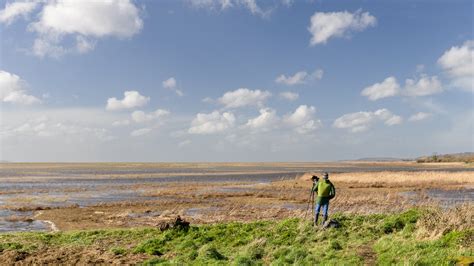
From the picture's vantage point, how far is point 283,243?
1625cm

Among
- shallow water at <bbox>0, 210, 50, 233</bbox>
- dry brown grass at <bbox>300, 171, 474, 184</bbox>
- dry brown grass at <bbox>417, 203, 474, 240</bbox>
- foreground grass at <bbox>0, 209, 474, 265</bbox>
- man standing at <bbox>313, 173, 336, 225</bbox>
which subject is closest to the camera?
foreground grass at <bbox>0, 209, 474, 265</bbox>

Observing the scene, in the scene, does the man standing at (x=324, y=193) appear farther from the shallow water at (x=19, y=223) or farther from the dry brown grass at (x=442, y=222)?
the shallow water at (x=19, y=223)

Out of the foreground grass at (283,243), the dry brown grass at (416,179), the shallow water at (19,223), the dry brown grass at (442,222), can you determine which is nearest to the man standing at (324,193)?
the foreground grass at (283,243)

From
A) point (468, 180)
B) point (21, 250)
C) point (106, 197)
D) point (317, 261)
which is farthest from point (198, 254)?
point (468, 180)

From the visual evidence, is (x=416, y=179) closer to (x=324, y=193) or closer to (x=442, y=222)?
(x=324, y=193)

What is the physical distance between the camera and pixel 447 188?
4900 centimetres

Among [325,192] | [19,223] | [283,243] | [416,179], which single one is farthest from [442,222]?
[416,179]

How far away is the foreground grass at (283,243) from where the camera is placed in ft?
44.2

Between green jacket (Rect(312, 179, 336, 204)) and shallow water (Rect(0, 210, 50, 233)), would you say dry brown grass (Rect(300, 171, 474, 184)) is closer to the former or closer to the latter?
green jacket (Rect(312, 179, 336, 204))

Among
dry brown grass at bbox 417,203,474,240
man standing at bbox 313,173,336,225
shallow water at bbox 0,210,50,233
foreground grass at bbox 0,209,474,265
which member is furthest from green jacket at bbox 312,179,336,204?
shallow water at bbox 0,210,50,233

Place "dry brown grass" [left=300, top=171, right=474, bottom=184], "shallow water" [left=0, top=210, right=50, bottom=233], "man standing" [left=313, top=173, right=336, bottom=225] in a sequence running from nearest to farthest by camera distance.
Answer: "man standing" [left=313, top=173, right=336, bottom=225] → "shallow water" [left=0, top=210, right=50, bottom=233] → "dry brown grass" [left=300, top=171, right=474, bottom=184]

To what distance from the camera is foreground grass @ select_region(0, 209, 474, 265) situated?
13.5 meters

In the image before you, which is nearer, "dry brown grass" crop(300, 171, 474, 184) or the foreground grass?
the foreground grass

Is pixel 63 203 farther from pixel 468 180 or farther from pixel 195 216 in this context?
pixel 468 180
